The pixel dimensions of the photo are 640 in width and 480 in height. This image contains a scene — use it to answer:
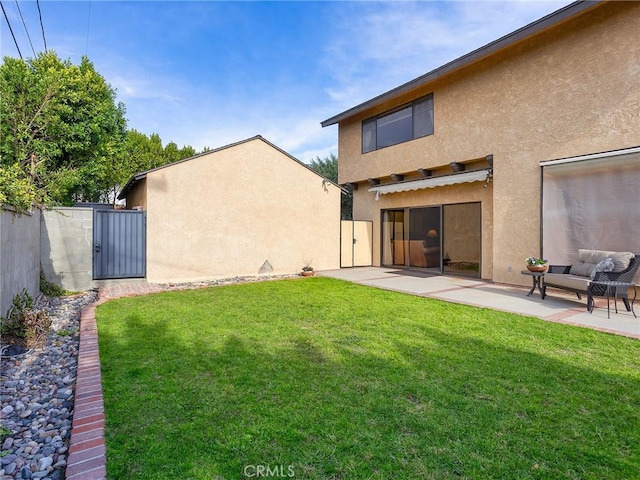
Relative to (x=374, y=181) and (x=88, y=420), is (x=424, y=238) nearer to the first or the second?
(x=374, y=181)

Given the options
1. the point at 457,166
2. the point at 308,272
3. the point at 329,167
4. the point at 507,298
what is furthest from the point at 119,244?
the point at 329,167

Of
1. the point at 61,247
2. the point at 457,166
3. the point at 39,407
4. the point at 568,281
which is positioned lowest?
the point at 39,407

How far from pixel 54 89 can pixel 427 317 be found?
1575 centimetres

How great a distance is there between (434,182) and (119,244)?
14581mm

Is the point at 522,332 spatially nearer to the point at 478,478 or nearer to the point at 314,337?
the point at 314,337

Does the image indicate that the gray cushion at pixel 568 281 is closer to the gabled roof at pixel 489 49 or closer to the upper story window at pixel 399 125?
the gabled roof at pixel 489 49

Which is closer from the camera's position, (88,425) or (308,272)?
(88,425)

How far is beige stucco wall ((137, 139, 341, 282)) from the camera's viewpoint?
1505 cm

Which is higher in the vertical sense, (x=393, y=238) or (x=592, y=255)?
(x=393, y=238)

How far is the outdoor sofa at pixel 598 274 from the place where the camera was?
9133mm

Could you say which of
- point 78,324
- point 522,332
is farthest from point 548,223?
point 78,324

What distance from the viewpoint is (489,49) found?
13.8 metres

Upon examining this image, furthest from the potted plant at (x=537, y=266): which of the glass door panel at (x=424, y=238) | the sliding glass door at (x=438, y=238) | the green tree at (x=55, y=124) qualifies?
the green tree at (x=55, y=124)

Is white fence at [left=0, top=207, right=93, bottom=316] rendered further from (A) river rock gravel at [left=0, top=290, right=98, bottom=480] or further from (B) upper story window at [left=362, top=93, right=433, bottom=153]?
(B) upper story window at [left=362, top=93, right=433, bottom=153]
